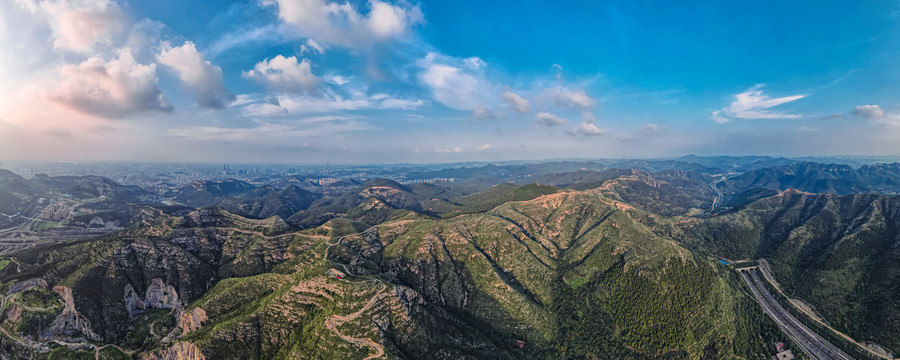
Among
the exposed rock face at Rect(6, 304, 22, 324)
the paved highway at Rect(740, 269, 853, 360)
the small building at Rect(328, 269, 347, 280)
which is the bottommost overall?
the paved highway at Rect(740, 269, 853, 360)

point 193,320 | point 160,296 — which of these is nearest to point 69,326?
point 160,296

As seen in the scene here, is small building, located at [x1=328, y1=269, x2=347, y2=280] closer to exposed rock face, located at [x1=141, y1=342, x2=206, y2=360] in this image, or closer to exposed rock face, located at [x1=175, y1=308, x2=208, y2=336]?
exposed rock face, located at [x1=141, y1=342, x2=206, y2=360]

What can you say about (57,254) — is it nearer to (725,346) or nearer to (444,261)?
(444,261)

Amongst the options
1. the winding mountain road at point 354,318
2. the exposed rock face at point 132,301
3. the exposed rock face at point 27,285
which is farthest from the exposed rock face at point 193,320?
the exposed rock face at point 27,285

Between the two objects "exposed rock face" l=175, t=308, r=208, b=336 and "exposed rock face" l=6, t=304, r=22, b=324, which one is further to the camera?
"exposed rock face" l=175, t=308, r=208, b=336

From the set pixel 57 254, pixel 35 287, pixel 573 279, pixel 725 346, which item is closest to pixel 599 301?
pixel 573 279

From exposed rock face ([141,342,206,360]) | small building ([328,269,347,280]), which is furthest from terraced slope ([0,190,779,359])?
small building ([328,269,347,280])

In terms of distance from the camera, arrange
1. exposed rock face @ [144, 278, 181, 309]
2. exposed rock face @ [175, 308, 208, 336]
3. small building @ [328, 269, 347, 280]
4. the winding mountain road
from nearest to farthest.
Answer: the winding mountain road, exposed rock face @ [175, 308, 208, 336], small building @ [328, 269, 347, 280], exposed rock face @ [144, 278, 181, 309]
